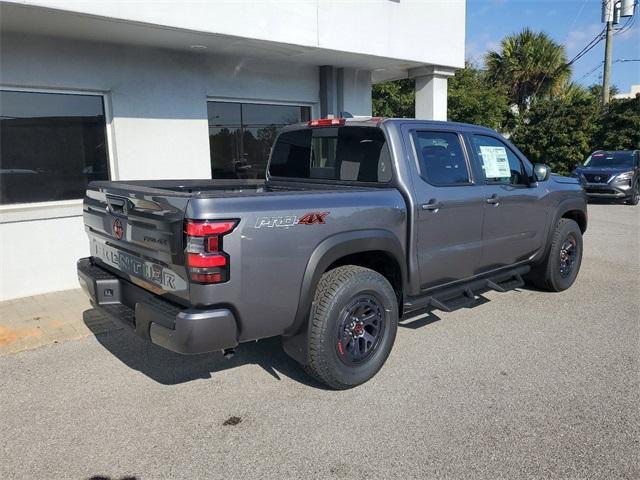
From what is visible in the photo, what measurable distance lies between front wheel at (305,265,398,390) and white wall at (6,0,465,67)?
12.8ft

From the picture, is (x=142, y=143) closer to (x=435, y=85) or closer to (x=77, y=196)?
(x=77, y=196)

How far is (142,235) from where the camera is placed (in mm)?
3309

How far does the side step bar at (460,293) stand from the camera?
4234 mm

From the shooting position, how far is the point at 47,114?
255 inches

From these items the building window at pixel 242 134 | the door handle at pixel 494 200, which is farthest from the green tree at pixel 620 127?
the door handle at pixel 494 200

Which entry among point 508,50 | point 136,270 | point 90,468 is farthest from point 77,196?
point 508,50

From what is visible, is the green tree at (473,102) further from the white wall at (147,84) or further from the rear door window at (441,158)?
the rear door window at (441,158)

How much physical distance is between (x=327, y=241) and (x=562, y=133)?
64.0 feet

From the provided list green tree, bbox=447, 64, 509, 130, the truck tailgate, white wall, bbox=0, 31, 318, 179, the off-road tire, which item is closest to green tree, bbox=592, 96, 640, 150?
green tree, bbox=447, 64, 509, 130

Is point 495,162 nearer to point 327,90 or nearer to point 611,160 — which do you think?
point 327,90

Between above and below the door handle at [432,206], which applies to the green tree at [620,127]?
above

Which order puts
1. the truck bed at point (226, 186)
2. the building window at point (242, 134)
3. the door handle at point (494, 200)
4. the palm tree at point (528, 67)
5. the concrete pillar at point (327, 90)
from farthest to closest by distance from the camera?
the palm tree at point (528, 67) → the concrete pillar at point (327, 90) → the building window at point (242, 134) → the door handle at point (494, 200) → the truck bed at point (226, 186)

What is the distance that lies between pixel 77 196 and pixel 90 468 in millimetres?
4779

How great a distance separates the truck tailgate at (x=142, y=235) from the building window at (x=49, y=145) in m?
2.92
